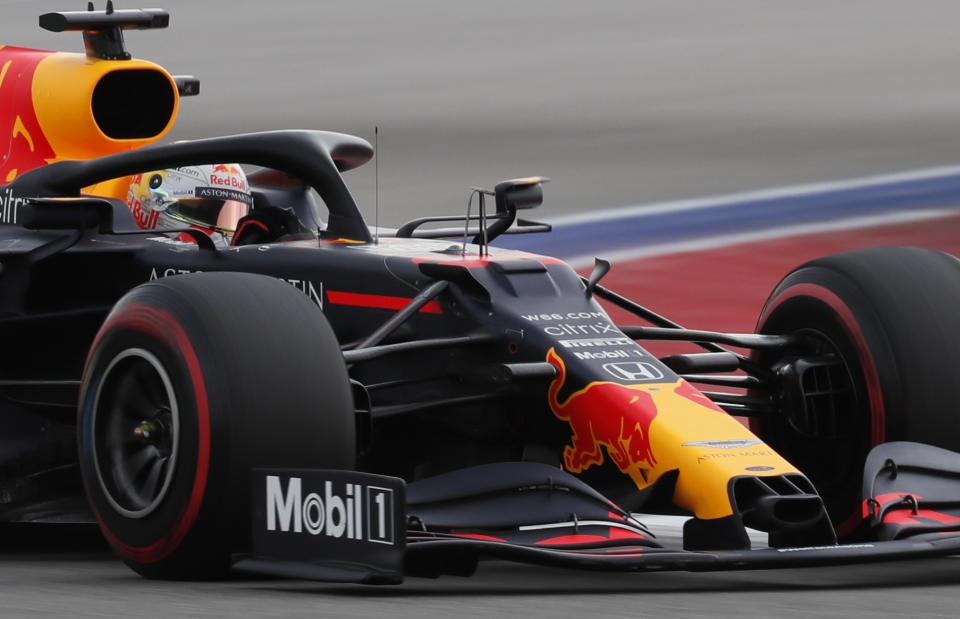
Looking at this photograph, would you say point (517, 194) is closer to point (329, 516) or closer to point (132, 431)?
point (132, 431)

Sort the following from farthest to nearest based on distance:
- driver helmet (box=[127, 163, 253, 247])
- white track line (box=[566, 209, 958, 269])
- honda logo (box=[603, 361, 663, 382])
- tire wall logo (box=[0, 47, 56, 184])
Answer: white track line (box=[566, 209, 958, 269]), tire wall logo (box=[0, 47, 56, 184]), driver helmet (box=[127, 163, 253, 247]), honda logo (box=[603, 361, 663, 382])

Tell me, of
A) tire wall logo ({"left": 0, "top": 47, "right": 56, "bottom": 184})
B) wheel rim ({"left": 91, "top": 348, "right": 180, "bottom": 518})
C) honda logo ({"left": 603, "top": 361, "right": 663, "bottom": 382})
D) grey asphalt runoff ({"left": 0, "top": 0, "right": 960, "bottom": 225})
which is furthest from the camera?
grey asphalt runoff ({"left": 0, "top": 0, "right": 960, "bottom": 225})

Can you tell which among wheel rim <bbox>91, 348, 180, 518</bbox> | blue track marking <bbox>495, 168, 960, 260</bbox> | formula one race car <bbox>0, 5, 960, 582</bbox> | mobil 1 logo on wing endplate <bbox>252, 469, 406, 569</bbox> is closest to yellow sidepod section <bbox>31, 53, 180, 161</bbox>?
formula one race car <bbox>0, 5, 960, 582</bbox>

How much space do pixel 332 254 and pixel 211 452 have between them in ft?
5.02

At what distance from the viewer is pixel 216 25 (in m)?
30.2

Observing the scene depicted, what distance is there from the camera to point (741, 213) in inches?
615

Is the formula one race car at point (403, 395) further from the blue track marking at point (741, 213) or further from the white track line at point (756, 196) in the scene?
the white track line at point (756, 196)

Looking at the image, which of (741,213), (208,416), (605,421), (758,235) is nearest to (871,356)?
(605,421)

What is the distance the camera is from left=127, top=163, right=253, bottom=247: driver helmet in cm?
791

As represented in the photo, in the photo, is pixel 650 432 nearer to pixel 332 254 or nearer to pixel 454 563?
pixel 454 563

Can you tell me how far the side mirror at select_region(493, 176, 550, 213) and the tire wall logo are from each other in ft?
7.26

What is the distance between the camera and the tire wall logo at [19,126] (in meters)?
8.34

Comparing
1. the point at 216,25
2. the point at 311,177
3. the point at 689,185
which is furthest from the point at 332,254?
the point at 216,25

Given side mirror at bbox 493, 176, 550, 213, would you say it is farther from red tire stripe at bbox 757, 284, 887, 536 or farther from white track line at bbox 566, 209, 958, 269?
white track line at bbox 566, 209, 958, 269
